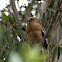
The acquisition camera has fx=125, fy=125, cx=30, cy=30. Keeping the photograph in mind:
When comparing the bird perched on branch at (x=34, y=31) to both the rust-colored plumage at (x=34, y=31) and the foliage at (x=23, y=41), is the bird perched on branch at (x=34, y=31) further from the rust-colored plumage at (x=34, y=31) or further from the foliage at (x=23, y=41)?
the foliage at (x=23, y=41)

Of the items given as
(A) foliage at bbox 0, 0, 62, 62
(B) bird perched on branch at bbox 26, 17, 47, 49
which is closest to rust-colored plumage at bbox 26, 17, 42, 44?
(B) bird perched on branch at bbox 26, 17, 47, 49

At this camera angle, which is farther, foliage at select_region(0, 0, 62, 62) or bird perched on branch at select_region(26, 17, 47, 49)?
bird perched on branch at select_region(26, 17, 47, 49)

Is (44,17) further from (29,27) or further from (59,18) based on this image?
(29,27)

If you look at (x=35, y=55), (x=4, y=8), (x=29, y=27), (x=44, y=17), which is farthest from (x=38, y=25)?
(x=35, y=55)

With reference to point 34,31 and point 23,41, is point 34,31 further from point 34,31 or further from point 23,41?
point 23,41

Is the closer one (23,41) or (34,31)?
(23,41)

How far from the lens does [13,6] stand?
5.27 ft

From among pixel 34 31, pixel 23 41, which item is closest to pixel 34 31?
pixel 34 31

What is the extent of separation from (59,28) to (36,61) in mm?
1258

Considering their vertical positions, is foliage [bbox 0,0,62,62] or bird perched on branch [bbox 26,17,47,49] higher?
foliage [bbox 0,0,62,62]

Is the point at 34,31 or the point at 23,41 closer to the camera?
the point at 23,41

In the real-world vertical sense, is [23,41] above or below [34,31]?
above

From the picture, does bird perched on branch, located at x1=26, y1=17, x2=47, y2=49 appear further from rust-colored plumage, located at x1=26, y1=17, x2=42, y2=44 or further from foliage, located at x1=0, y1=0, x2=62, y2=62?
foliage, located at x1=0, y1=0, x2=62, y2=62

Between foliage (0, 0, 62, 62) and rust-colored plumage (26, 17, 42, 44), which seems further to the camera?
rust-colored plumage (26, 17, 42, 44)
